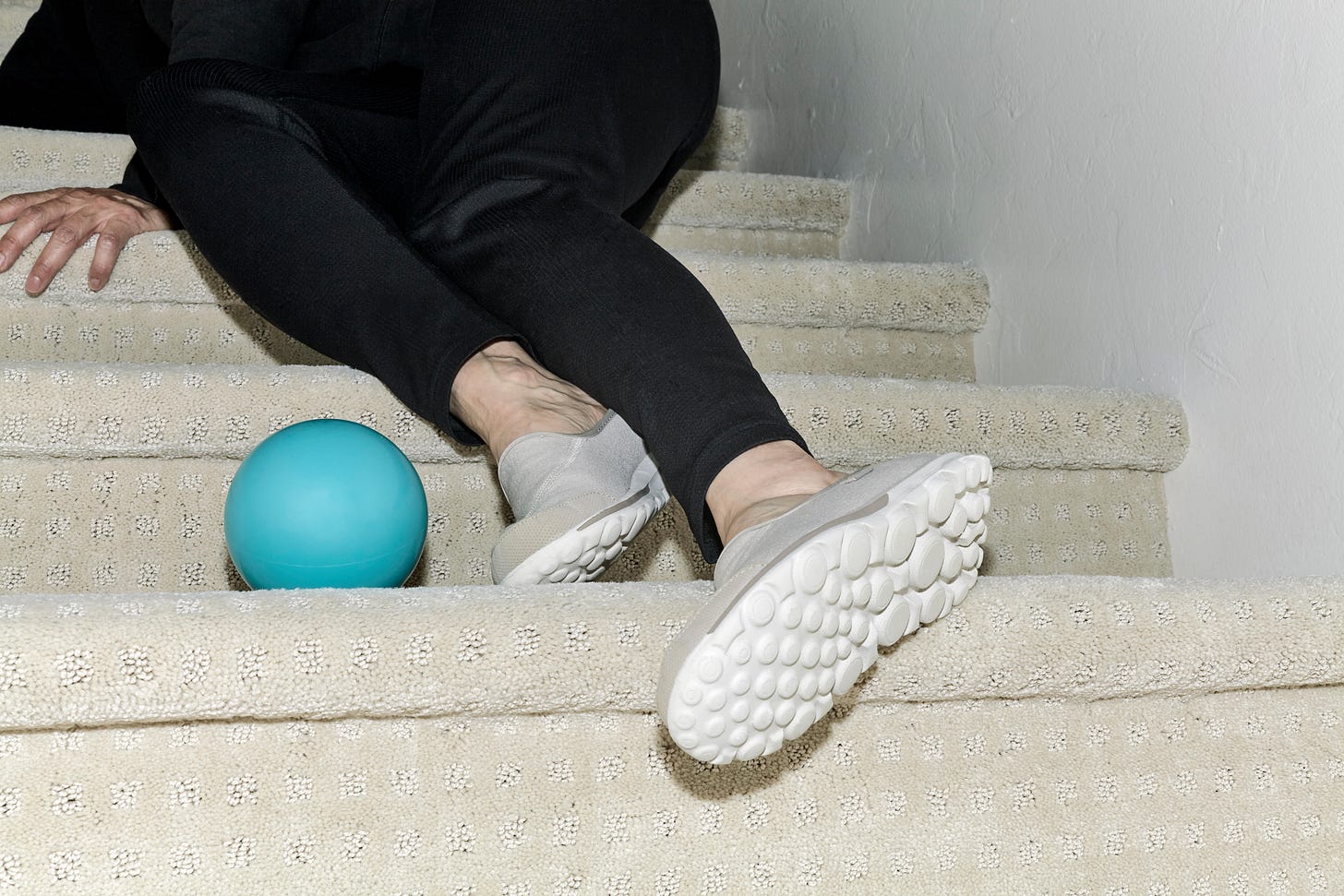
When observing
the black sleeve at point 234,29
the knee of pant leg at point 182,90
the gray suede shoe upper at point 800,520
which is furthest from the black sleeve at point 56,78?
the gray suede shoe upper at point 800,520

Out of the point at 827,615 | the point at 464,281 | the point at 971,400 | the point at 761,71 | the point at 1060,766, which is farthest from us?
the point at 761,71

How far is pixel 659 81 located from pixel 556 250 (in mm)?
236

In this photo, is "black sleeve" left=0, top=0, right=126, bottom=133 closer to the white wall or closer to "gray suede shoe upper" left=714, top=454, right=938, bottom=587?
the white wall

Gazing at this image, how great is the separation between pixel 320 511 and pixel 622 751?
0.30 m

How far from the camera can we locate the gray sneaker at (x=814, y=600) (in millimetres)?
662

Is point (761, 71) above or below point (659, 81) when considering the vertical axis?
below

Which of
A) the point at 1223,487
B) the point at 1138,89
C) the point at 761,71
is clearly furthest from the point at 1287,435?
the point at 761,71

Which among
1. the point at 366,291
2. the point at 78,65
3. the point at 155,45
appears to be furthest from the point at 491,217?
the point at 78,65

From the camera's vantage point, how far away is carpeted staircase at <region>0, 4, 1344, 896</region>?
2.29 feet

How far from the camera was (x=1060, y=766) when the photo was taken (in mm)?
842

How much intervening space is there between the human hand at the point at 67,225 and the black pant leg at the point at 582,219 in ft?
1.50

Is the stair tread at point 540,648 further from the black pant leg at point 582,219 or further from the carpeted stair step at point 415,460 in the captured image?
the carpeted stair step at point 415,460

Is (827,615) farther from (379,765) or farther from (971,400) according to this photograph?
(971,400)

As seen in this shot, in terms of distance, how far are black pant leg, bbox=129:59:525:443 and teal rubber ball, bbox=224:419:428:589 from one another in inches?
2.7
